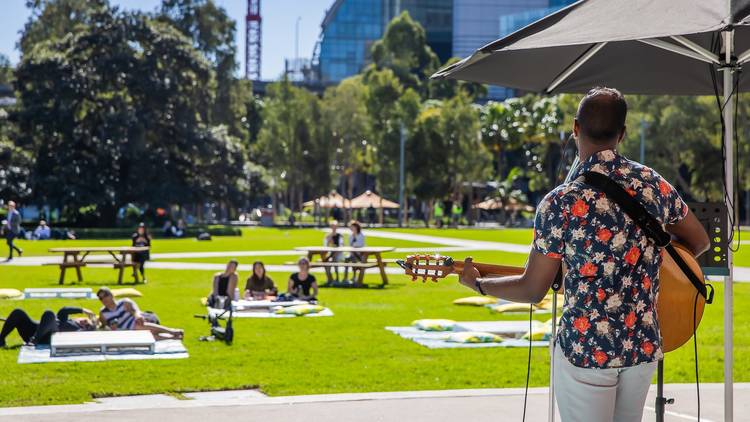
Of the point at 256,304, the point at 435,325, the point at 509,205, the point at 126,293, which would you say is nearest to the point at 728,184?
the point at 435,325

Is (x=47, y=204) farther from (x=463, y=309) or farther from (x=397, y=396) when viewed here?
(x=397, y=396)

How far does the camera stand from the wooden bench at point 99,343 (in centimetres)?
1202

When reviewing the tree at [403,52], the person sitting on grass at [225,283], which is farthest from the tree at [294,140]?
the person sitting on grass at [225,283]

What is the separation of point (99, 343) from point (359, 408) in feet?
16.1

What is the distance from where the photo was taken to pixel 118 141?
58.2m

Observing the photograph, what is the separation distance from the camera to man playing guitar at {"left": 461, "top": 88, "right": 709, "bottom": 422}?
3895 millimetres

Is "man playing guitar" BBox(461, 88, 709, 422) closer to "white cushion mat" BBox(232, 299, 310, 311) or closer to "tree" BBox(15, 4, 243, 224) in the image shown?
"white cushion mat" BBox(232, 299, 310, 311)

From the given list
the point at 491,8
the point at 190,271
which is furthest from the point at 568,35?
the point at 491,8

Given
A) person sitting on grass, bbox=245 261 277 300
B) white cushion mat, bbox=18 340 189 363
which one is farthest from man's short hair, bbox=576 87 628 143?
person sitting on grass, bbox=245 261 277 300

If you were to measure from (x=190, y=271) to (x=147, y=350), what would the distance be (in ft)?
48.8

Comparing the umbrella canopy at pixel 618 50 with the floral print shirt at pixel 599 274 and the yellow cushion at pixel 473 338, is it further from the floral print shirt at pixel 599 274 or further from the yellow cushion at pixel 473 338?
the yellow cushion at pixel 473 338

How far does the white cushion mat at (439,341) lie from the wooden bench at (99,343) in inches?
129

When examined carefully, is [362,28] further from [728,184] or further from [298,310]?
[728,184]

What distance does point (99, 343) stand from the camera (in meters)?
12.1
